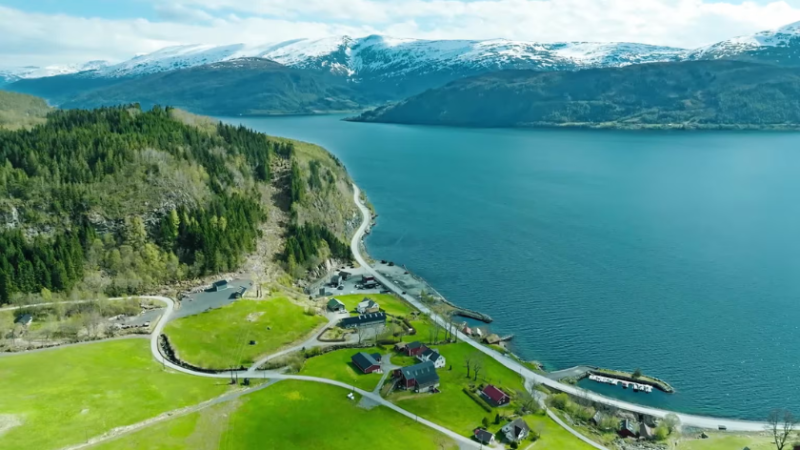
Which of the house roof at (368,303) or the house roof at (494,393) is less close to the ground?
the house roof at (368,303)

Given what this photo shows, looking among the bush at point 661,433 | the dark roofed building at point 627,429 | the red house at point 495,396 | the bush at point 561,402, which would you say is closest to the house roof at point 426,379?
the red house at point 495,396

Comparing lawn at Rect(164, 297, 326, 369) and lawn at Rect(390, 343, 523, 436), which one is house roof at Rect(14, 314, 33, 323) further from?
lawn at Rect(390, 343, 523, 436)

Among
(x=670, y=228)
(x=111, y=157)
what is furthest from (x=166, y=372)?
(x=670, y=228)

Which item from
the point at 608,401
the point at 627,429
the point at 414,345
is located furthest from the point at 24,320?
the point at 627,429

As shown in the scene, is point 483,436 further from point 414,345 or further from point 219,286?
point 219,286

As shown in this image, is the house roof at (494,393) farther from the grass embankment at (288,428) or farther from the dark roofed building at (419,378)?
the grass embankment at (288,428)

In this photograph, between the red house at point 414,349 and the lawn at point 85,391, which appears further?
the red house at point 414,349

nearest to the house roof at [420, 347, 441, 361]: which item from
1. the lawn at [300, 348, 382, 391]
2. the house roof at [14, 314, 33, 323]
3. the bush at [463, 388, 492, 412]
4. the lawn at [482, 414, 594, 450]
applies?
the bush at [463, 388, 492, 412]
